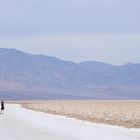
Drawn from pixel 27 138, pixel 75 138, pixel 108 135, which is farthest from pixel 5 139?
pixel 108 135

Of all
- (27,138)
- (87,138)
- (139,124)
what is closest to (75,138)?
(87,138)

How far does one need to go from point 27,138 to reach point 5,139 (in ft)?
3.13

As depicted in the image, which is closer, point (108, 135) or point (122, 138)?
point (122, 138)

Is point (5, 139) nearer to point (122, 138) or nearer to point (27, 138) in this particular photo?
point (27, 138)

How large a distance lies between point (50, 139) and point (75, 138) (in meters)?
1.02

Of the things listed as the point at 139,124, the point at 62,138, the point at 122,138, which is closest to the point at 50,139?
the point at 62,138

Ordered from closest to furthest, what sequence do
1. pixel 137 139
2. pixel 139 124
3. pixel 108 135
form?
1. pixel 137 139
2. pixel 108 135
3. pixel 139 124

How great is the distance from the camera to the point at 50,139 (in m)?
20.8

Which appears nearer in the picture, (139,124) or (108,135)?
(108,135)

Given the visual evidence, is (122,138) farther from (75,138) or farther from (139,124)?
(139,124)

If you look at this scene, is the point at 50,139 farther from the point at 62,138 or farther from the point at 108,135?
the point at 108,135

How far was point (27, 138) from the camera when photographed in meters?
21.3

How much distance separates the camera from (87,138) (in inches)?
832

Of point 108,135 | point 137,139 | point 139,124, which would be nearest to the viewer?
point 137,139
